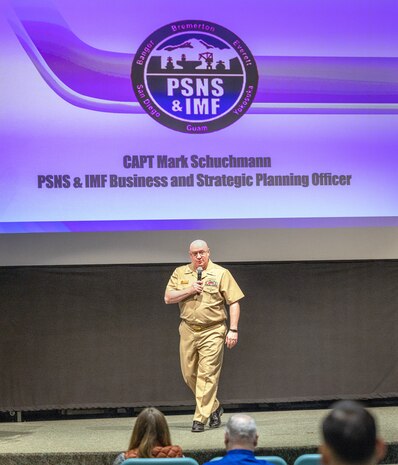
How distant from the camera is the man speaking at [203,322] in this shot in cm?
582

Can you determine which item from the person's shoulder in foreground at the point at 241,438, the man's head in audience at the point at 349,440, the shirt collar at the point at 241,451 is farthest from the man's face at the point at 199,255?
the man's head in audience at the point at 349,440

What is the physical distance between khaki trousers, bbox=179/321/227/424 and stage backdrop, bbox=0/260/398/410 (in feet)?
3.20

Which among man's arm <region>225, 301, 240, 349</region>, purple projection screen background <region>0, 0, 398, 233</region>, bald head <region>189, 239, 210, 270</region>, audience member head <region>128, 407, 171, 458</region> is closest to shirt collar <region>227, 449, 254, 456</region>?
audience member head <region>128, 407, 171, 458</region>

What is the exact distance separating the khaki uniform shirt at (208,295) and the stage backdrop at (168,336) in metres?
0.93

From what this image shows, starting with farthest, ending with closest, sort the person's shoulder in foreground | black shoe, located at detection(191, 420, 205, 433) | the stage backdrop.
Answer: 1. the stage backdrop
2. black shoe, located at detection(191, 420, 205, 433)
3. the person's shoulder in foreground

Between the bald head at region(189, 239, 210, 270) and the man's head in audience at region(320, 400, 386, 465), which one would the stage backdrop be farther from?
the man's head in audience at region(320, 400, 386, 465)

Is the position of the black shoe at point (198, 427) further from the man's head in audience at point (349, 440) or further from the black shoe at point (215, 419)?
the man's head in audience at point (349, 440)

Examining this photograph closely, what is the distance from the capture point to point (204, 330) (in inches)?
233

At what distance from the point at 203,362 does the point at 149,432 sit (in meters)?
2.35

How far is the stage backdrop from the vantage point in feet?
22.3

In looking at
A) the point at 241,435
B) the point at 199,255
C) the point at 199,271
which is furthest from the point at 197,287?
the point at 241,435

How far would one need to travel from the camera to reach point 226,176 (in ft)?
21.6

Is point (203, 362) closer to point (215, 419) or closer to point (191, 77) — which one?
point (215, 419)

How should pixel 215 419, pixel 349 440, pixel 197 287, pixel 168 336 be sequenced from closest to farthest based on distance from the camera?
pixel 349 440, pixel 197 287, pixel 215 419, pixel 168 336
